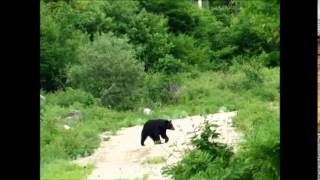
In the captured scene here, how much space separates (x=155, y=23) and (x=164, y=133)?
0.46m

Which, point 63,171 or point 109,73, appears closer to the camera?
point 63,171

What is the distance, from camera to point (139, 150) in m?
1.94

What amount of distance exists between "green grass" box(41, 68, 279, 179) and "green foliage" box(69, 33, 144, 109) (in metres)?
0.05

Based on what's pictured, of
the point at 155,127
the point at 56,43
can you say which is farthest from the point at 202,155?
the point at 56,43

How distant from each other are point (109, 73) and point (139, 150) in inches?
12.2

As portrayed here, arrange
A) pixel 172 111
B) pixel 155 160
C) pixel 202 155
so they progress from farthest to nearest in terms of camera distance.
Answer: pixel 155 160 < pixel 172 111 < pixel 202 155

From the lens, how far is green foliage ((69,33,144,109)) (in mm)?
1894

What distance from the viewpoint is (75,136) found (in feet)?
6.48

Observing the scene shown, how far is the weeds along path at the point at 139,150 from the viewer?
1.86m

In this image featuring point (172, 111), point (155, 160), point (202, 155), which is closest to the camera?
point (202, 155)

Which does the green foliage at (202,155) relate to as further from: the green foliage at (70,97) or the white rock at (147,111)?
the green foliage at (70,97)

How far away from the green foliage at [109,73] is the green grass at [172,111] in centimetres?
5

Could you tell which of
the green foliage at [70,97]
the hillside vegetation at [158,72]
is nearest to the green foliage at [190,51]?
the hillside vegetation at [158,72]

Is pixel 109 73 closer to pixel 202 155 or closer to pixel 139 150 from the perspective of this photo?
pixel 139 150
